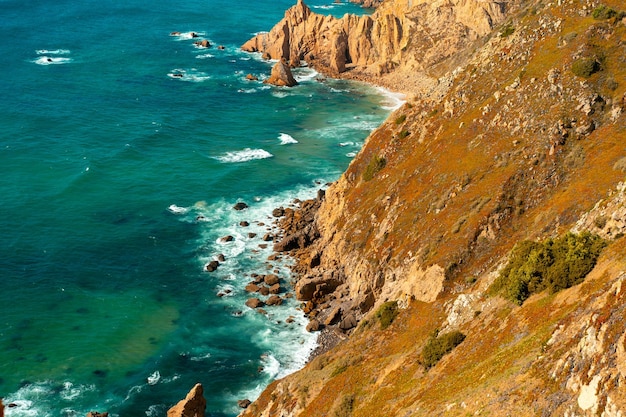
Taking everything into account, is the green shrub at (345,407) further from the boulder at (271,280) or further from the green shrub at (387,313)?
the boulder at (271,280)

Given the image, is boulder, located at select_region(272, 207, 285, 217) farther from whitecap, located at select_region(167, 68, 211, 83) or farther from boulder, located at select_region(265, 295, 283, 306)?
whitecap, located at select_region(167, 68, 211, 83)

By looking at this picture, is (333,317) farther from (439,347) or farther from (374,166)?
(439,347)

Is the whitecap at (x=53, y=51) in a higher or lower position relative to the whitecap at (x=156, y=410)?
higher

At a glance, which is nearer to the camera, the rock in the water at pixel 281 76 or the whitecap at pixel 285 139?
the whitecap at pixel 285 139

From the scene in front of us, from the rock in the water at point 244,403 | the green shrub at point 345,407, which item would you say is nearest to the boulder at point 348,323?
the rock in the water at point 244,403

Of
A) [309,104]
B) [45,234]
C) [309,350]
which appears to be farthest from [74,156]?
[309,350]
